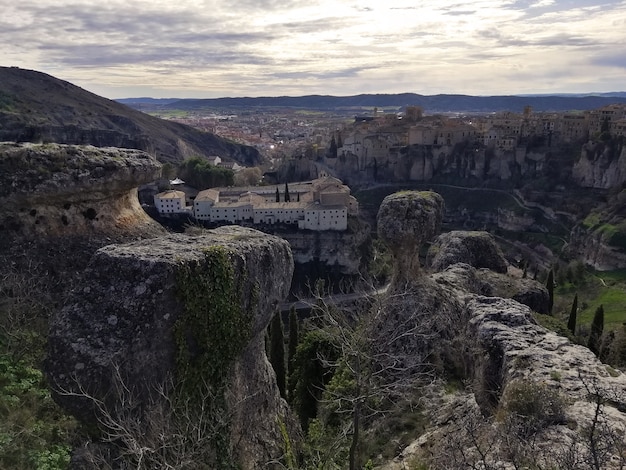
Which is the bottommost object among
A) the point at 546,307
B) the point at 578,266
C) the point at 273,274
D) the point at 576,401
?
the point at 578,266

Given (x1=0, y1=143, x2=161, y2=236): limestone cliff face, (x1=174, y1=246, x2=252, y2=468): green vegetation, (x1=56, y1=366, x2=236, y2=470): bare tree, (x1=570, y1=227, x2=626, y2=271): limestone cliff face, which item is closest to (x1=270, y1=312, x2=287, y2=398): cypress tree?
(x1=0, y1=143, x2=161, y2=236): limestone cliff face

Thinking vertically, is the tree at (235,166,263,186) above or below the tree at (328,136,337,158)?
below

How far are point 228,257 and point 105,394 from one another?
2.66m

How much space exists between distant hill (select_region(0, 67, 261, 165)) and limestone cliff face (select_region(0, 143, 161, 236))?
201 ft

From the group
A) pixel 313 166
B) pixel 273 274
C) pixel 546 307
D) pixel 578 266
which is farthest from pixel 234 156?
pixel 273 274

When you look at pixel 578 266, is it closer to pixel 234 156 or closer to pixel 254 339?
pixel 254 339

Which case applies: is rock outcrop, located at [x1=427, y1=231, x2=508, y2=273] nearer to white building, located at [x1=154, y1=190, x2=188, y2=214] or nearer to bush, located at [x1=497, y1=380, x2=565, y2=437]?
bush, located at [x1=497, y1=380, x2=565, y2=437]

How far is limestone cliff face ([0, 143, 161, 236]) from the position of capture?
34.8ft

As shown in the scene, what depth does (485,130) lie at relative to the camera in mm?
86000

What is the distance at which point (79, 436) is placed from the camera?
23.5 ft

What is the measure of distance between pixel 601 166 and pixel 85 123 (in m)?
94.8

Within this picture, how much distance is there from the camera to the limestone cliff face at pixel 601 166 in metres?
63.8

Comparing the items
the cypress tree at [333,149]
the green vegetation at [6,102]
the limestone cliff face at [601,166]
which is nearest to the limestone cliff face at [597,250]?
the limestone cliff face at [601,166]

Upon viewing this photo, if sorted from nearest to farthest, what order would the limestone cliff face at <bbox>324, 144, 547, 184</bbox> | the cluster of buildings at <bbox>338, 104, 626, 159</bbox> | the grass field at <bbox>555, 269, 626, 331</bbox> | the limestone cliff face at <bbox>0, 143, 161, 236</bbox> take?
1. the limestone cliff face at <bbox>0, 143, 161, 236</bbox>
2. the grass field at <bbox>555, 269, 626, 331</bbox>
3. the cluster of buildings at <bbox>338, 104, 626, 159</bbox>
4. the limestone cliff face at <bbox>324, 144, 547, 184</bbox>
